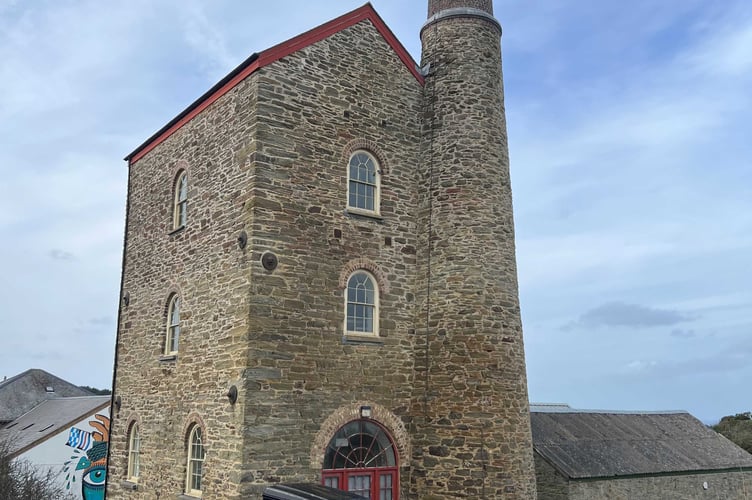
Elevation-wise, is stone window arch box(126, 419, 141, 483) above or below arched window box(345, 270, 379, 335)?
below

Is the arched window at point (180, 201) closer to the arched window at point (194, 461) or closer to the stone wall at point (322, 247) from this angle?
the stone wall at point (322, 247)

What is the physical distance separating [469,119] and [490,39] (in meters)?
2.43

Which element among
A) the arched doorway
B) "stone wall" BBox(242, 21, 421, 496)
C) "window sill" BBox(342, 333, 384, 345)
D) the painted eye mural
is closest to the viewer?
"stone wall" BBox(242, 21, 421, 496)

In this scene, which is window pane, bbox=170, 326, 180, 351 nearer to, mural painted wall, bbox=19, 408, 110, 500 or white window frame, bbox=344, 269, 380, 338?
white window frame, bbox=344, 269, 380, 338

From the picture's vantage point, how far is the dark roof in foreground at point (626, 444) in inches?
720

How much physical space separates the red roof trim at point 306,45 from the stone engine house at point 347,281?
0.04 m

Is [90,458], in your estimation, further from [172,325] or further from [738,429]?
[738,429]

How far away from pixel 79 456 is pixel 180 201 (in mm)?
17624

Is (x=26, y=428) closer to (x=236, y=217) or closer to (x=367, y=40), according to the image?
(x=236, y=217)

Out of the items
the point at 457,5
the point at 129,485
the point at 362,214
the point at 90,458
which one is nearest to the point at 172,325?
the point at 129,485

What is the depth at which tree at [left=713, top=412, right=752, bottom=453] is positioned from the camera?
115ft

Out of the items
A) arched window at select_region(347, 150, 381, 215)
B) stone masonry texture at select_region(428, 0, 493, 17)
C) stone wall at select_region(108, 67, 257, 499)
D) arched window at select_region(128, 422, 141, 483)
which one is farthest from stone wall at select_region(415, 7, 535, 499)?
arched window at select_region(128, 422, 141, 483)

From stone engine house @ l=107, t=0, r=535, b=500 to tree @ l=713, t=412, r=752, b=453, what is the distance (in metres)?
25.6

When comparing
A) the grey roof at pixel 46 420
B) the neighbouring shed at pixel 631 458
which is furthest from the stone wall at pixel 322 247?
the grey roof at pixel 46 420
